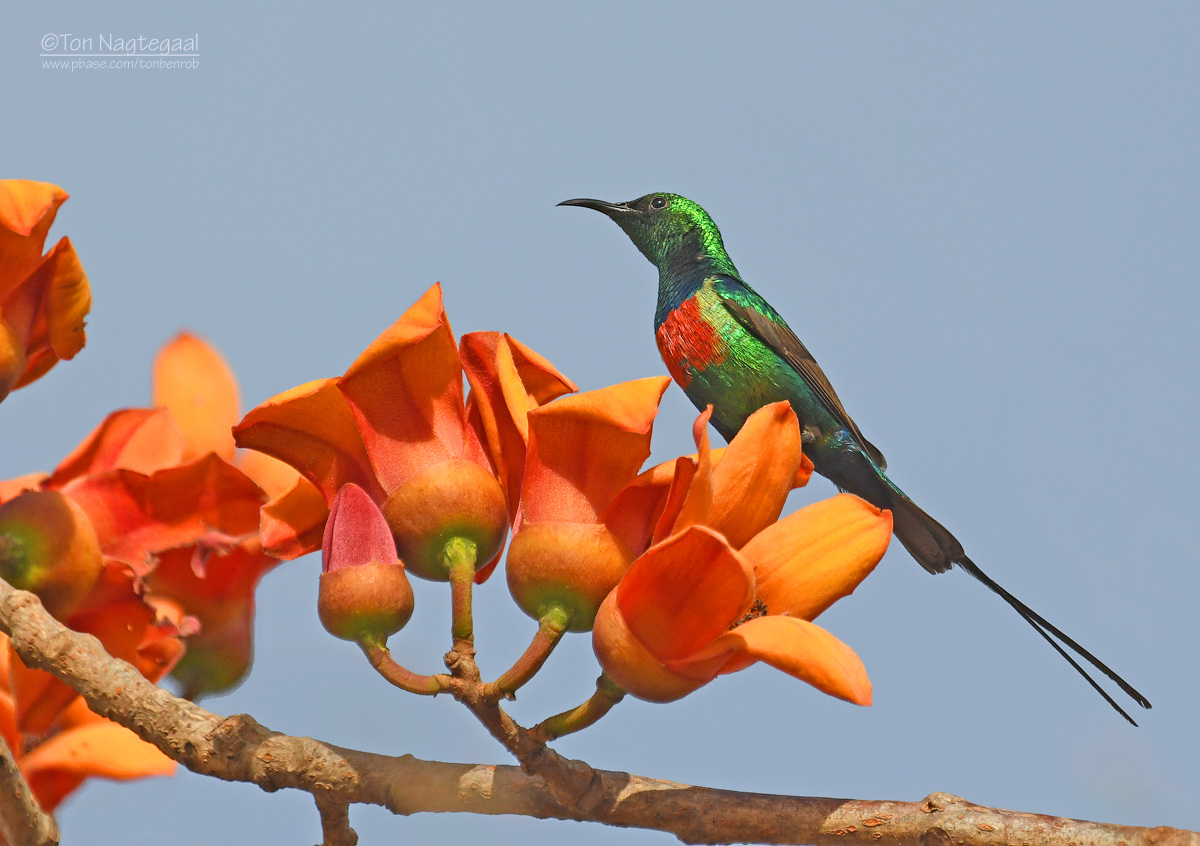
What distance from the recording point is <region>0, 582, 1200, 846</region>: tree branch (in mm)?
1624

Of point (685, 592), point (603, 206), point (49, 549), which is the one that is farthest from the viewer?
point (603, 206)

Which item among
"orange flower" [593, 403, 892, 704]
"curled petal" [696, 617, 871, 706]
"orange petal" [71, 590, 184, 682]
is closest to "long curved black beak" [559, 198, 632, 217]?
"orange petal" [71, 590, 184, 682]

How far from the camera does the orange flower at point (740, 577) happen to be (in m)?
1.50

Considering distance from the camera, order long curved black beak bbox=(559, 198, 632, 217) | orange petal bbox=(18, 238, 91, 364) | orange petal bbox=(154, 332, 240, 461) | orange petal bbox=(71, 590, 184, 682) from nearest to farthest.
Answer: orange petal bbox=(18, 238, 91, 364), orange petal bbox=(71, 590, 184, 682), orange petal bbox=(154, 332, 240, 461), long curved black beak bbox=(559, 198, 632, 217)

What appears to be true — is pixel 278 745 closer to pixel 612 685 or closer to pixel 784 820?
pixel 612 685

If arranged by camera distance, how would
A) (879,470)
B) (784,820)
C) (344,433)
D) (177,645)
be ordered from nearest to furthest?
(784,820)
(344,433)
(177,645)
(879,470)

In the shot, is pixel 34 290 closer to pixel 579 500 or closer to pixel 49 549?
pixel 49 549

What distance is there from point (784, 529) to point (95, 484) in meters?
1.27

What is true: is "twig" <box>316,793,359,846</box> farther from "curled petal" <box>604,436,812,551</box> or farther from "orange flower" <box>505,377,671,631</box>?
"curled petal" <box>604,436,812,551</box>

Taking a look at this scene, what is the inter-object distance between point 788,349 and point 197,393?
7.54ft

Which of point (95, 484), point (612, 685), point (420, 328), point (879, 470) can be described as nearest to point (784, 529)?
point (612, 685)

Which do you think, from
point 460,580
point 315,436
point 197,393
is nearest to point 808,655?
point 460,580

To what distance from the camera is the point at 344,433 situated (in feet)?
6.03

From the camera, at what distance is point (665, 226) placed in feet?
15.8
